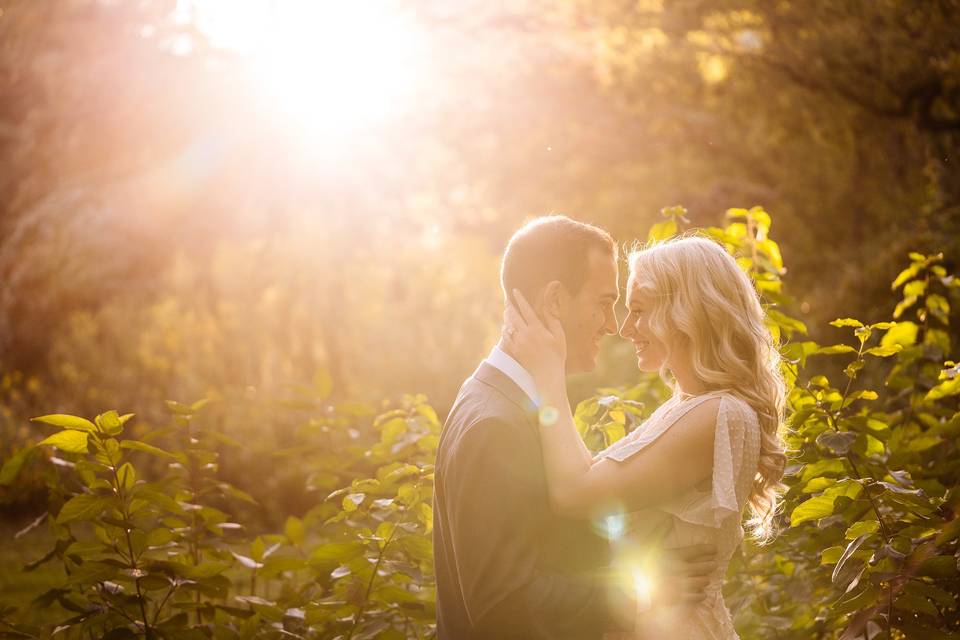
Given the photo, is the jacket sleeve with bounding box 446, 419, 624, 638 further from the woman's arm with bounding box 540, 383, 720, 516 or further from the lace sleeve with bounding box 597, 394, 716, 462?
the lace sleeve with bounding box 597, 394, 716, 462

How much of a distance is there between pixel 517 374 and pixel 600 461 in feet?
1.21

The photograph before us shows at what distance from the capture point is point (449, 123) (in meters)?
13.8

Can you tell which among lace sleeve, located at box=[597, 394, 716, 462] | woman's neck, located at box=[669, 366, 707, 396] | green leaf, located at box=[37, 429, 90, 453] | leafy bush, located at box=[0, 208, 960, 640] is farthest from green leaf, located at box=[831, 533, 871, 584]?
green leaf, located at box=[37, 429, 90, 453]

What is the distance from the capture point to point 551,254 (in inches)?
118

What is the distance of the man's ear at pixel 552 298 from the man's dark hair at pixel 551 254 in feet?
0.05

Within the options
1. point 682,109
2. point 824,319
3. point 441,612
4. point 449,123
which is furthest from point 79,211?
point 441,612

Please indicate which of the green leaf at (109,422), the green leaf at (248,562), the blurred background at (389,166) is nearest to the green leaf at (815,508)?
the green leaf at (248,562)

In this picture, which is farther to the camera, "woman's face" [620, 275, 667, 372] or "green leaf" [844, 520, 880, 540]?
"woman's face" [620, 275, 667, 372]

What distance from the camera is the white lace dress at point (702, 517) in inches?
115

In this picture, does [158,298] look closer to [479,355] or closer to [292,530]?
[479,355]

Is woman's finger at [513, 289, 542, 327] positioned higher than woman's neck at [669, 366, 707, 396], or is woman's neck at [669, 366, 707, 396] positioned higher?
woman's finger at [513, 289, 542, 327]

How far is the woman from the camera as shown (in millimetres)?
2861

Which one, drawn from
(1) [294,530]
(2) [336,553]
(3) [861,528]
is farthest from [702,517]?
(1) [294,530]

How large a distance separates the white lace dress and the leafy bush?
0.21 meters
